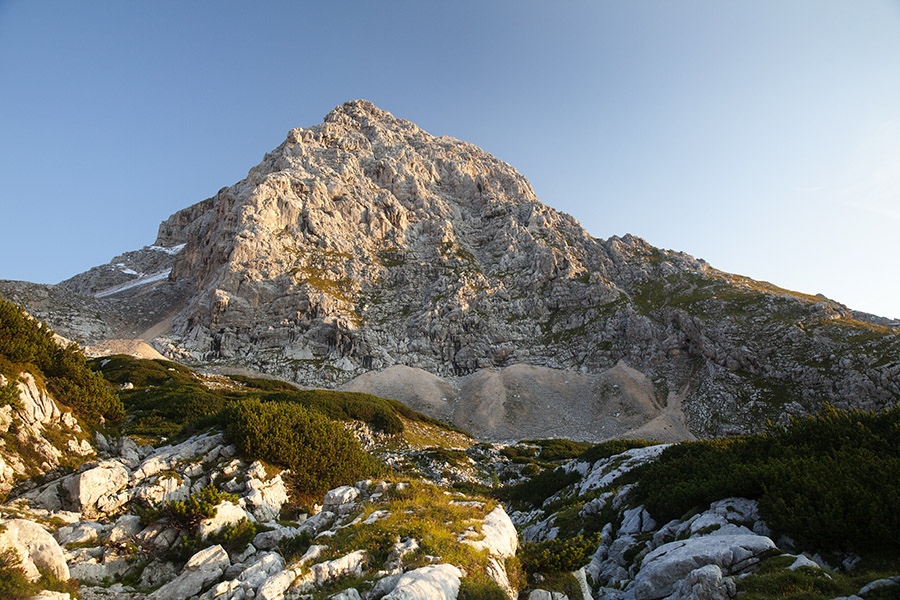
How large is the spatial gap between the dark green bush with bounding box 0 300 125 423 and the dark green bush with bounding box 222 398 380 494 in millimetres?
4485

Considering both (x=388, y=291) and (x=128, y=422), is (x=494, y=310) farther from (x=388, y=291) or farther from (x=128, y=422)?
(x=128, y=422)

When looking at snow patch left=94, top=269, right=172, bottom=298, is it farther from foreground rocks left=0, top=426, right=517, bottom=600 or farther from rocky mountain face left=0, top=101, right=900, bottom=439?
foreground rocks left=0, top=426, right=517, bottom=600

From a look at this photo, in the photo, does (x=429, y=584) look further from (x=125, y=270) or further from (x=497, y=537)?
(x=125, y=270)

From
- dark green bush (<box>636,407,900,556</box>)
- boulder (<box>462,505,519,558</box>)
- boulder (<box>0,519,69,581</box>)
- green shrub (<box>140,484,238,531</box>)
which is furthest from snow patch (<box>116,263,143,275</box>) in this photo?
dark green bush (<box>636,407,900,556</box>)

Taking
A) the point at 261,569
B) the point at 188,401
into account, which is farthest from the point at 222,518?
the point at 188,401

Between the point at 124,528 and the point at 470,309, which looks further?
the point at 470,309

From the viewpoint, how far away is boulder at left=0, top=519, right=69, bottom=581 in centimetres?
700

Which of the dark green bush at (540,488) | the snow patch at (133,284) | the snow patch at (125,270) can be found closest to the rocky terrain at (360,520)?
the dark green bush at (540,488)

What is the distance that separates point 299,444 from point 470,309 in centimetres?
8341

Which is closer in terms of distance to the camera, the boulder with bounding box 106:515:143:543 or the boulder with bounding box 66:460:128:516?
the boulder with bounding box 106:515:143:543

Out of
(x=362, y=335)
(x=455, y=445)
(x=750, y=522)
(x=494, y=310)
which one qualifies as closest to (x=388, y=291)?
(x=362, y=335)

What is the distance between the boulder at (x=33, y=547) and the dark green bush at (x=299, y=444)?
6.53 meters

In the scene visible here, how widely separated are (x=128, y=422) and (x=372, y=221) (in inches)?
3827

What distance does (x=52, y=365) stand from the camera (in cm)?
1461
